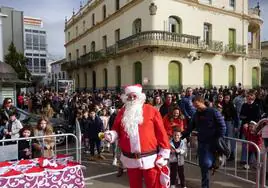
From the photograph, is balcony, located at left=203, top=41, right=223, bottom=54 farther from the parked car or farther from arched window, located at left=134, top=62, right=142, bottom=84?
the parked car

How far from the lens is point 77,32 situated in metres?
41.2

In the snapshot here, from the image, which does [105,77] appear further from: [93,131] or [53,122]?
[93,131]

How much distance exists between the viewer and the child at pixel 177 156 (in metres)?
5.58

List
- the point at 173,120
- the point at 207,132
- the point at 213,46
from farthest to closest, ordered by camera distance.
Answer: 1. the point at 213,46
2. the point at 173,120
3. the point at 207,132

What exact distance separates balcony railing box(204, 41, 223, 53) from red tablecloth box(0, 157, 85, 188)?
21280 millimetres

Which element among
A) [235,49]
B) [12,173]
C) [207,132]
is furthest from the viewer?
[235,49]

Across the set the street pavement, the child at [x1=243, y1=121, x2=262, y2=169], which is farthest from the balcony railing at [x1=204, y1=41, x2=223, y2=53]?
the street pavement

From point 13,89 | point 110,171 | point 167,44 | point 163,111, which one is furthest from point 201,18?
point 110,171

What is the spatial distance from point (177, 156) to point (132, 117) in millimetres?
1788

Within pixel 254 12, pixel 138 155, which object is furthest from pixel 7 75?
pixel 254 12

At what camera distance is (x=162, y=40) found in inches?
810

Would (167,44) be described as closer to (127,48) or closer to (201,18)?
(127,48)

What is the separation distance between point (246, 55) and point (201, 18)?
268 inches

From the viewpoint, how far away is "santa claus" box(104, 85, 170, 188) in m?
4.11
